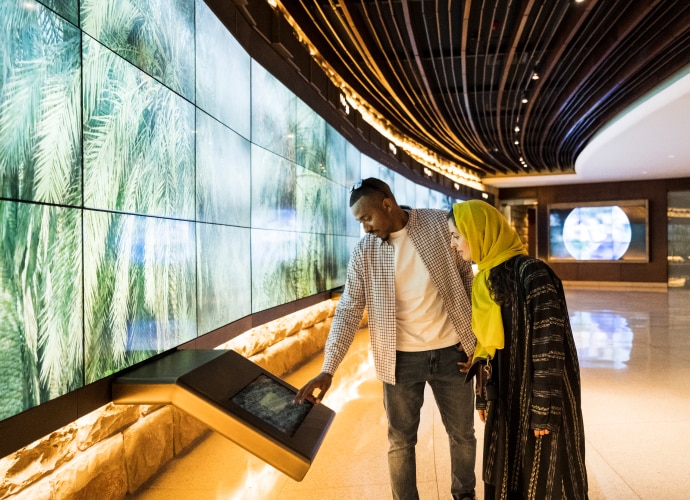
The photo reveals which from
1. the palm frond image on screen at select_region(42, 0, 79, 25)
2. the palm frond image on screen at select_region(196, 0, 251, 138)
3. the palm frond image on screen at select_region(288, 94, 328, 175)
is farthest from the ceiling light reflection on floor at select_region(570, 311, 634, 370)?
the palm frond image on screen at select_region(42, 0, 79, 25)

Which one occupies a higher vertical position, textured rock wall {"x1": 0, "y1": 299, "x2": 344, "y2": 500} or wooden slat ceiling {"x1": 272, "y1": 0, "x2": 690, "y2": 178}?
wooden slat ceiling {"x1": 272, "y1": 0, "x2": 690, "y2": 178}

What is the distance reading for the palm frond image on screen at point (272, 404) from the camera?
1.70 meters

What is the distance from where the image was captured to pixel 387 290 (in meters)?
2.26

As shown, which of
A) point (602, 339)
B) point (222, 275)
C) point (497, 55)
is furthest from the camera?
point (602, 339)

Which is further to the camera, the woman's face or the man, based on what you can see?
the man

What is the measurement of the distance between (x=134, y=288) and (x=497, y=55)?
610 centimetres

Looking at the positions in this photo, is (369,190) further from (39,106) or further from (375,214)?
(39,106)

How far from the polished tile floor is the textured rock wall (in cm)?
13

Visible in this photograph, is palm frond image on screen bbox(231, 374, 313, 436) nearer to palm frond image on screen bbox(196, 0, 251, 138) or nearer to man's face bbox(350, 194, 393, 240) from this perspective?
man's face bbox(350, 194, 393, 240)

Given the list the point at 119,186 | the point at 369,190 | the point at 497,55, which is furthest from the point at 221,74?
the point at 497,55

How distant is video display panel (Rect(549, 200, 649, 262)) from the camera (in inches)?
740

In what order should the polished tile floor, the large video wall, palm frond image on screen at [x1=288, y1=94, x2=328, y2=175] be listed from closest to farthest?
the large video wall < the polished tile floor < palm frond image on screen at [x1=288, y1=94, x2=328, y2=175]

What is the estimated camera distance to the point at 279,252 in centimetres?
509

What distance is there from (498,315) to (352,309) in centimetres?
64
